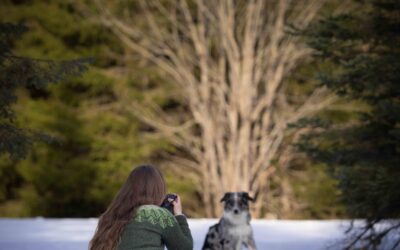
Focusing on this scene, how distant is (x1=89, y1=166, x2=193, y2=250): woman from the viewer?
4.84 metres

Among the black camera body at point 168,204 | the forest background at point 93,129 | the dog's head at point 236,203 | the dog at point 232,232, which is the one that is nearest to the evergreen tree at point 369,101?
the dog's head at point 236,203

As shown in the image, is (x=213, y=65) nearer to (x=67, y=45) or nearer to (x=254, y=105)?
(x=254, y=105)

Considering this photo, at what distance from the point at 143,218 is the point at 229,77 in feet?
75.1

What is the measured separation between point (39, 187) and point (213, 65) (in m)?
6.57

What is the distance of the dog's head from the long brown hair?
4.61 m

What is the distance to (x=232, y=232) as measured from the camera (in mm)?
9344

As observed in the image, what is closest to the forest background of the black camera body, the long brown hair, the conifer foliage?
the conifer foliage

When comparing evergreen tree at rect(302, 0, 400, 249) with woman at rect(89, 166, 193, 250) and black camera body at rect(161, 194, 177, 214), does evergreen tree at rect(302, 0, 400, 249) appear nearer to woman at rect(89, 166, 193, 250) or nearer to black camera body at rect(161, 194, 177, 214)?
black camera body at rect(161, 194, 177, 214)

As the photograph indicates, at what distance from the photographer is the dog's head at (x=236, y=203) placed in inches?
375

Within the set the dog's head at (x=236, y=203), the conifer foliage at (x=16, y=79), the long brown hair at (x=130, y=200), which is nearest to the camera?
the long brown hair at (x=130, y=200)

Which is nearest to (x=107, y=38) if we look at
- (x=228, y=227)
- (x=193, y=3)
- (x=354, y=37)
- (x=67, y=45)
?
(x=67, y=45)

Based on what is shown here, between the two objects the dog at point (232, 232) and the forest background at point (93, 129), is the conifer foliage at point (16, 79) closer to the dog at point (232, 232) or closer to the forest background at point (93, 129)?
the dog at point (232, 232)

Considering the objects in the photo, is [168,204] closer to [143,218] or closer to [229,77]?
[143,218]

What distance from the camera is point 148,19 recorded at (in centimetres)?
2633
